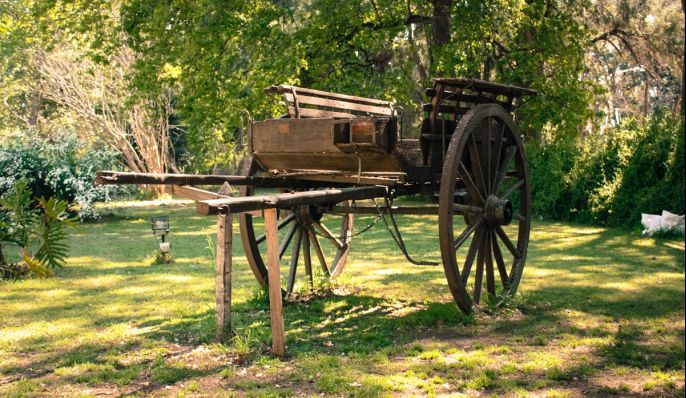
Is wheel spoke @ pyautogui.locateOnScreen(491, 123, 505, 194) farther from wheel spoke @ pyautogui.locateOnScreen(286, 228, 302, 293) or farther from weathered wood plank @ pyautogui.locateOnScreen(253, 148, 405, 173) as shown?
wheel spoke @ pyautogui.locateOnScreen(286, 228, 302, 293)

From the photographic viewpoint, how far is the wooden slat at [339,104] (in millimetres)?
6887

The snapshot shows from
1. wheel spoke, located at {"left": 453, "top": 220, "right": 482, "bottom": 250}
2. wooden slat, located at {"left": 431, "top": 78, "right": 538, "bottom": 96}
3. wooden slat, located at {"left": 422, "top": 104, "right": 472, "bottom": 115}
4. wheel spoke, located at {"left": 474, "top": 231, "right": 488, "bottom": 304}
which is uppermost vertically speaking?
wooden slat, located at {"left": 431, "top": 78, "right": 538, "bottom": 96}

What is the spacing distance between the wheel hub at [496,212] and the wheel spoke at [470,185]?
0.30 feet

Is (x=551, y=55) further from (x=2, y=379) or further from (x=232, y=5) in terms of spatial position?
(x=2, y=379)

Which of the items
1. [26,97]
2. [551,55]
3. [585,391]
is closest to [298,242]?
[585,391]

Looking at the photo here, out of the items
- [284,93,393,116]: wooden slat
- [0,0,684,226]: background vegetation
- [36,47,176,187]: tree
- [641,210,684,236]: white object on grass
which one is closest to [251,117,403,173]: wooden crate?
[284,93,393,116]: wooden slat

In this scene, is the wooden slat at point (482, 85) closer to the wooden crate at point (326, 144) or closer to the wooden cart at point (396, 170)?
the wooden cart at point (396, 170)

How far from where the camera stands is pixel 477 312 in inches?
265

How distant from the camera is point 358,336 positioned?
6.13 m

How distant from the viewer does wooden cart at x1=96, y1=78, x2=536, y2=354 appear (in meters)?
5.79

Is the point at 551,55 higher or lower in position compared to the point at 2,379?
higher

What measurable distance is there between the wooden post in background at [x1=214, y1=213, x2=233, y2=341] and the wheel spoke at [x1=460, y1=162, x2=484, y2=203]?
2108 millimetres

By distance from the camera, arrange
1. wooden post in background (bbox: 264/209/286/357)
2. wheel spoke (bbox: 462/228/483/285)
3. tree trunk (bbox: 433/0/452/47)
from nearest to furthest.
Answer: wooden post in background (bbox: 264/209/286/357)
wheel spoke (bbox: 462/228/483/285)
tree trunk (bbox: 433/0/452/47)

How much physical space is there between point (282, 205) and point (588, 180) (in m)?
11.3
